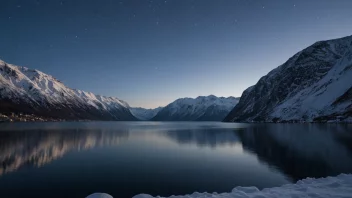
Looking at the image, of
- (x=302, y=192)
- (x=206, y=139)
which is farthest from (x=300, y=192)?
(x=206, y=139)

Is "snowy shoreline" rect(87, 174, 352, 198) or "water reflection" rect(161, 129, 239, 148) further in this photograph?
"water reflection" rect(161, 129, 239, 148)

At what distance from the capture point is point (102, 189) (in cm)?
2834

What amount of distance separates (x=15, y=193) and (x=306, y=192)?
30112 millimetres

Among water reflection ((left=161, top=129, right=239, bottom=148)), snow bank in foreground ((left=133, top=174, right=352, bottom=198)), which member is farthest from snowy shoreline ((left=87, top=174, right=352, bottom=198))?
water reflection ((left=161, top=129, right=239, bottom=148))

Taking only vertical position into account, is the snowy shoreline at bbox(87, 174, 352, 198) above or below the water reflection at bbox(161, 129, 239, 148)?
above

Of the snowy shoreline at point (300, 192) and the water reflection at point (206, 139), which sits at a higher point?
the snowy shoreline at point (300, 192)

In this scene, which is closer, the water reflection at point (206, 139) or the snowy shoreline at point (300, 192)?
the snowy shoreline at point (300, 192)

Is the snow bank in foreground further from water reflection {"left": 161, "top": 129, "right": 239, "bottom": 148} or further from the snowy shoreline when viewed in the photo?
water reflection {"left": 161, "top": 129, "right": 239, "bottom": 148}

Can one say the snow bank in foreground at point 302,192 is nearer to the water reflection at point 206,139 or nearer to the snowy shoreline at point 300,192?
the snowy shoreline at point 300,192

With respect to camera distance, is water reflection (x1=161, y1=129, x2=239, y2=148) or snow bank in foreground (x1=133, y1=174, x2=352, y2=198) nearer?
snow bank in foreground (x1=133, y1=174, x2=352, y2=198)

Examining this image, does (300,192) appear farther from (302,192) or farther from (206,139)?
(206,139)

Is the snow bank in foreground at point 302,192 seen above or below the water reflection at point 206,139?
above

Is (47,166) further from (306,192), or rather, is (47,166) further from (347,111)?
(347,111)

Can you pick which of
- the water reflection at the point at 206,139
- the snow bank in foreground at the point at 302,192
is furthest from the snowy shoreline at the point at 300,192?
the water reflection at the point at 206,139
